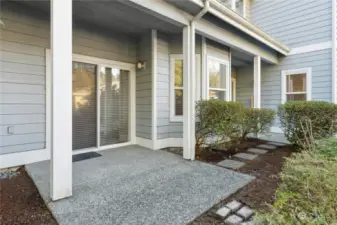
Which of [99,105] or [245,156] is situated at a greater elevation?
[99,105]

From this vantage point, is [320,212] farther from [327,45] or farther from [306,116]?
[327,45]

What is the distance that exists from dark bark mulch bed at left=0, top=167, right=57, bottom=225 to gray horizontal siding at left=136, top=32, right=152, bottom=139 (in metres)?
2.64

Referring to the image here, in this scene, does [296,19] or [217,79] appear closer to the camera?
[217,79]

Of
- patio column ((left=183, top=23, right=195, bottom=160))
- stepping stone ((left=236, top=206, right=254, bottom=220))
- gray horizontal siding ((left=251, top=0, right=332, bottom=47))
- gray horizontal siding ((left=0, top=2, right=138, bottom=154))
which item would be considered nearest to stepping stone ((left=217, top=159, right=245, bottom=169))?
patio column ((left=183, top=23, right=195, bottom=160))

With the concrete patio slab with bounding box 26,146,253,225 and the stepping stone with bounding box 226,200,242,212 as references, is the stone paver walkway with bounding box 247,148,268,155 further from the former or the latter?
the stepping stone with bounding box 226,200,242,212

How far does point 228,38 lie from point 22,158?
5218 millimetres

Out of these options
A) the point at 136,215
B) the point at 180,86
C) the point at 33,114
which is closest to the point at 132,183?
the point at 136,215

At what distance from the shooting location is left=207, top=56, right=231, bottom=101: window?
5.23m

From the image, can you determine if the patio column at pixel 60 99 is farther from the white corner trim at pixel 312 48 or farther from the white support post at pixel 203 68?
the white corner trim at pixel 312 48

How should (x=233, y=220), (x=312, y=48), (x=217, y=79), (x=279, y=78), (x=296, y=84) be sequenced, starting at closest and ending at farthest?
(x=233, y=220)
(x=217, y=79)
(x=312, y=48)
(x=296, y=84)
(x=279, y=78)

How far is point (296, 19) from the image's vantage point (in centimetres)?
665

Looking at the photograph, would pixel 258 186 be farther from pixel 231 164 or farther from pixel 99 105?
pixel 99 105

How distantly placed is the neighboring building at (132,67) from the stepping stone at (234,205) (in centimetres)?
165

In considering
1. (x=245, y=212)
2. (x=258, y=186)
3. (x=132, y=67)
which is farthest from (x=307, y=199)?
(x=132, y=67)
